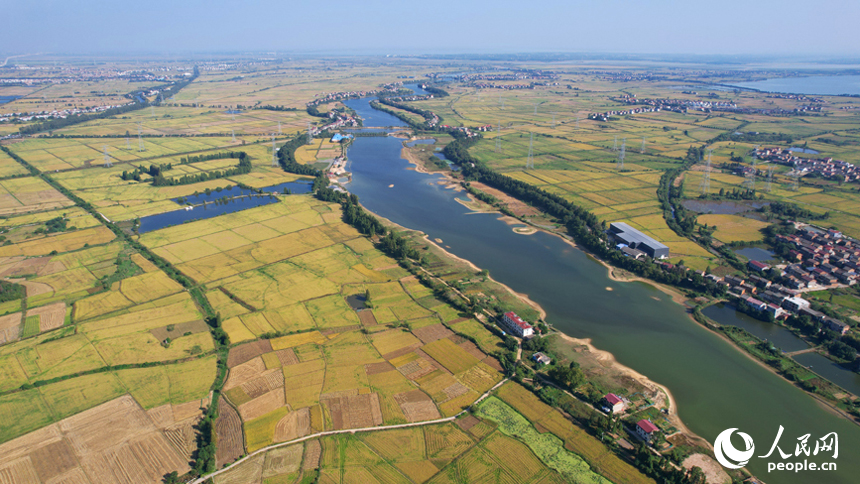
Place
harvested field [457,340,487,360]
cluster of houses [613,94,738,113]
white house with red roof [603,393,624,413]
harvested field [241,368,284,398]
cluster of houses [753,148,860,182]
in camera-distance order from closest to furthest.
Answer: white house with red roof [603,393,624,413], harvested field [241,368,284,398], harvested field [457,340,487,360], cluster of houses [753,148,860,182], cluster of houses [613,94,738,113]

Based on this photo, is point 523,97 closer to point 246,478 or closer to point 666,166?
point 666,166

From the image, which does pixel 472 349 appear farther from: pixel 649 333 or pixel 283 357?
pixel 649 333

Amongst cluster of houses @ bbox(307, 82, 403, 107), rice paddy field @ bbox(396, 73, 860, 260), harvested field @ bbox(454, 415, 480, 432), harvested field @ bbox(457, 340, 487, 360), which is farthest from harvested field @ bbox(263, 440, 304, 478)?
cluster of houses @ bbox(307, 82, 403, 107)

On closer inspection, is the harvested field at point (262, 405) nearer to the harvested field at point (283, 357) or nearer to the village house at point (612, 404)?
the harvested field at point (283, 357)

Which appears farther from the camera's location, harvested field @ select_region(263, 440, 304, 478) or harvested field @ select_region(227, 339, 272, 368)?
harvested field @ select_region(227, 339, 272, 368)

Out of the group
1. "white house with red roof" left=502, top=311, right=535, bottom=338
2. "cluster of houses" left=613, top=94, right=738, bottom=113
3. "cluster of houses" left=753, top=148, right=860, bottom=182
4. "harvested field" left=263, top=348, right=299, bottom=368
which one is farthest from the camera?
"cluster of houses" left=613, top=94, right=738, bottom=113

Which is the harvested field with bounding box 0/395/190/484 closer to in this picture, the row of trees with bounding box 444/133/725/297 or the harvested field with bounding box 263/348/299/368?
the harvested field with bounding box 263/348/299/368

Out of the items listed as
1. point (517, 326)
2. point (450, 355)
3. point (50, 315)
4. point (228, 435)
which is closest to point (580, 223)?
point (517, 326)
